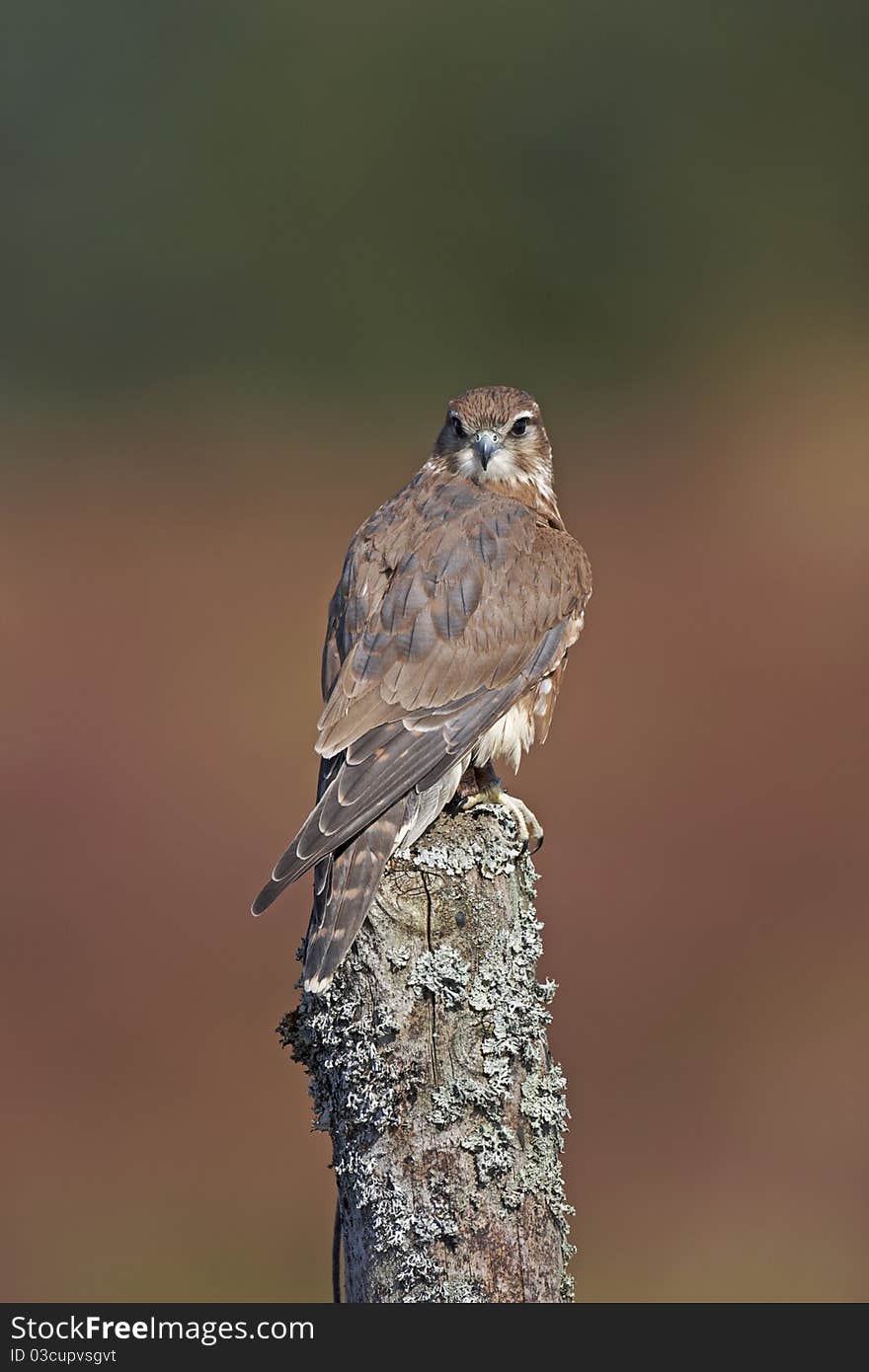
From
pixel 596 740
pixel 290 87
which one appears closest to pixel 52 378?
pixel 290 87

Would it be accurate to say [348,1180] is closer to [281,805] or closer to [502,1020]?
[502,1020]

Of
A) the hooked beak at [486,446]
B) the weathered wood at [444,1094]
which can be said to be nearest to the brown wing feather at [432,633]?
the hooked beak at [486,446]

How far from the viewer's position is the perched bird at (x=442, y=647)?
122 inches

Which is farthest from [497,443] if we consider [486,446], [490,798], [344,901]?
[344,901]

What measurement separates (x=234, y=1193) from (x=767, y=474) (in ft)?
24.7

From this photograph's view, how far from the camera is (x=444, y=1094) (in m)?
2.60

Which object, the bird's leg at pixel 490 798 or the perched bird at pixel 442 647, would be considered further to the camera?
the bird's leg at pixel 490 798

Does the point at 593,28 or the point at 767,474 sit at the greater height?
the point at 593,28

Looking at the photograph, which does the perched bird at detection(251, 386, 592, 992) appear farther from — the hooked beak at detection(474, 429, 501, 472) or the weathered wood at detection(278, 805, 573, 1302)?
the weathered wood at detection(278, 805, 573, 1302)

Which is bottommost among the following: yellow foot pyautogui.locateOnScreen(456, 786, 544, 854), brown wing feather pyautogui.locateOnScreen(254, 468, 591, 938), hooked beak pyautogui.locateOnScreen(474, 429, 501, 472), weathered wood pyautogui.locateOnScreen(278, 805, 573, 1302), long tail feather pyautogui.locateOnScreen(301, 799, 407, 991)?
weathered wood pyautogui.locateOnScreen(278, 805, 573, 1302)

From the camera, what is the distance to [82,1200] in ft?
20.9

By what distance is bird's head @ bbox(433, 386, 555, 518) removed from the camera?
4.18 m

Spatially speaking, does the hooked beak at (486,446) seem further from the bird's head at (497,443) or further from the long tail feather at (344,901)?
the long tail feather at (344,901)

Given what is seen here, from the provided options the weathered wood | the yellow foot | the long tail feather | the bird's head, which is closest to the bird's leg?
the yellow foot
